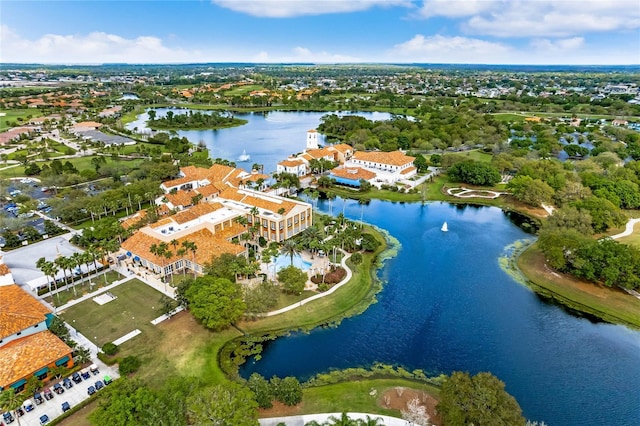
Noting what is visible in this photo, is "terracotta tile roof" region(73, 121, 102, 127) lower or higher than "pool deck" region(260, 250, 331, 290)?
higher

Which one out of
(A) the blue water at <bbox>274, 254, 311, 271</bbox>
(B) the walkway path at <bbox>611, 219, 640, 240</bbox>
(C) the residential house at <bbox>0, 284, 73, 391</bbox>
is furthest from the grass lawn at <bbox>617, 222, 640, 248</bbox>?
(C) the residential house at <bbox>0, 284, 73, 391</bbox>

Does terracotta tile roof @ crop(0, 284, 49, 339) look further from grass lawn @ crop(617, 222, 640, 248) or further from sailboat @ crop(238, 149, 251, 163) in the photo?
grass lawn @ crop(617, 222, 640, 248)

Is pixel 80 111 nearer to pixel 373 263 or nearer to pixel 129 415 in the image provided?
pixel 373 263

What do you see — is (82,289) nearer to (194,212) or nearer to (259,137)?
(194,212)

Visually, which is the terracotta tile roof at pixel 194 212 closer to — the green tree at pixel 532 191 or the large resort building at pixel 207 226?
the large resort building at pixel 207 226

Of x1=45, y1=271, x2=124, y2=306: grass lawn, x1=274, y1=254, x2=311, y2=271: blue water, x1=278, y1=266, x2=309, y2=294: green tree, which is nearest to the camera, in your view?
x1=45, y1=271, x2=124, y2=306: grass lawn

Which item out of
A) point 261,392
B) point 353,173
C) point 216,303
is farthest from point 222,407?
point 353,173

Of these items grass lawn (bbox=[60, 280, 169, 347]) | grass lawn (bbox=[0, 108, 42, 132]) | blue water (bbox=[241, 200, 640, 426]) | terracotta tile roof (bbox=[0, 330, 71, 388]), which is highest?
grass lawn (bbox=[0, 108, 42, 132])
